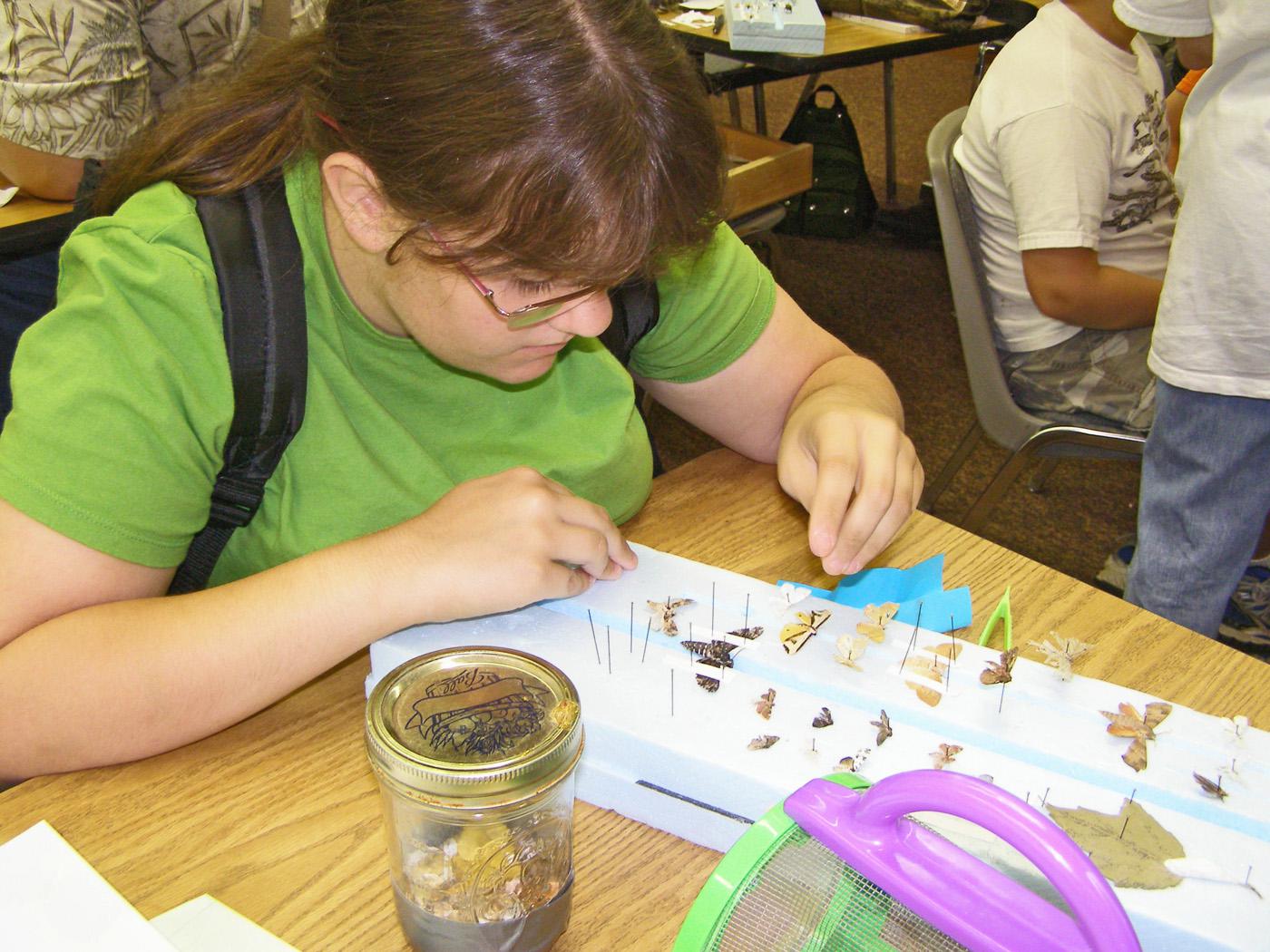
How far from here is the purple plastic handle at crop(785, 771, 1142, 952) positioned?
439mm

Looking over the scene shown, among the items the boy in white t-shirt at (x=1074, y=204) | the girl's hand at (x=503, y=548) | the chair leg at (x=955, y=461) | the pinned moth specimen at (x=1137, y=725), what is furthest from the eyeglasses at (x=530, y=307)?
the chair leg at (x=955, y=461)

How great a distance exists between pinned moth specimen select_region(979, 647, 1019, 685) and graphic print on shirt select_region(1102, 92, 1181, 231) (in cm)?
123

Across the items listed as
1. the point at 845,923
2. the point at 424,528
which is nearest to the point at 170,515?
the point at 424,528

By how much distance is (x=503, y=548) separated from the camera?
823mm

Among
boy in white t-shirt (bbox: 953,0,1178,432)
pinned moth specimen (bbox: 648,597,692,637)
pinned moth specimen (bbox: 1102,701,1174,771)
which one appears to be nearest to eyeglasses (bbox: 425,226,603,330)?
pinned moth specimen (bbox: 648,597,692,637)

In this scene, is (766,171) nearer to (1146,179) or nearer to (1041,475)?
(1146,179)

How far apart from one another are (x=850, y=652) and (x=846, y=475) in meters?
0.21

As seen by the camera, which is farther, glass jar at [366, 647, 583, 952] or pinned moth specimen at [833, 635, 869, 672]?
pinned moth specimen at [833, 635, 869, 672]

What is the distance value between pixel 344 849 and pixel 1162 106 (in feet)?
5.84

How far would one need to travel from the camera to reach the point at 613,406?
1.05 m

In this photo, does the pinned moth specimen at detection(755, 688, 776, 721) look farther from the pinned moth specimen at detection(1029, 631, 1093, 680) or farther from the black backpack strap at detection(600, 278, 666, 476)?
the black backpack strap at detection(600, 278, 666, 476)

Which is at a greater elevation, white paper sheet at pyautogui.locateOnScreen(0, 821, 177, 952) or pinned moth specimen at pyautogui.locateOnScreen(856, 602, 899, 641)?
white paper sheet at pyautogui.locateOnScreen(0, 821, 177, 952)

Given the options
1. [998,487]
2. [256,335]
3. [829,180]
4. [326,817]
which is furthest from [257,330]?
[829,180]

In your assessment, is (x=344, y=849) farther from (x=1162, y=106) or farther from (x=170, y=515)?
(x=1162, y=106)
